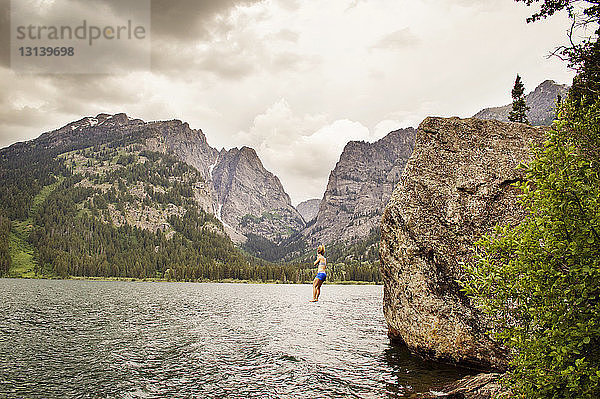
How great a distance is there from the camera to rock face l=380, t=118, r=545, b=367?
21250mm

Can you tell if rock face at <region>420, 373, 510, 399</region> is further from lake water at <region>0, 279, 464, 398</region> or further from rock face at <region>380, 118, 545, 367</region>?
rock face at <region>380, 118, 545, 367</region>

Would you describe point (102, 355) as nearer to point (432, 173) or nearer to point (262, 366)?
point (262, 366)

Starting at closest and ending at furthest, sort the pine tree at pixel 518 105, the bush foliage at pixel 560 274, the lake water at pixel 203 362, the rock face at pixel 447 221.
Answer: the bush foliage at pixel 560 274 < the lake water at pixel 203 362 < the rock face at pixel 447 221 < the pine tree at pixel 518 105

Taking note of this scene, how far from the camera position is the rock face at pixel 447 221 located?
21250 mm

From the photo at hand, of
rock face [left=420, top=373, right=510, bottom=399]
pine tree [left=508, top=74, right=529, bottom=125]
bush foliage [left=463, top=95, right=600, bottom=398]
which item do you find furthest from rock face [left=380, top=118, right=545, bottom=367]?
pine tree [left=508, top=74, right=529, bottom=125]

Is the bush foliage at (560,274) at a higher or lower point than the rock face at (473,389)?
higher

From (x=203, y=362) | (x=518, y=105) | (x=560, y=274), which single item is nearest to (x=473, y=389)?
(x=560, y=274)

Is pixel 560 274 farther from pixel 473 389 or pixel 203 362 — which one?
pixel 203 362

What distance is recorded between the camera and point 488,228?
70.5ft

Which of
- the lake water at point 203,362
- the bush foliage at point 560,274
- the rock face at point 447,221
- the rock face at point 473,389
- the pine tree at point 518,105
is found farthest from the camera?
the pine tree at point 518,105

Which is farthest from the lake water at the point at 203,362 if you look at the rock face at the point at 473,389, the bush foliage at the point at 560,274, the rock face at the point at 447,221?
the bush foliage at the point at 560,274

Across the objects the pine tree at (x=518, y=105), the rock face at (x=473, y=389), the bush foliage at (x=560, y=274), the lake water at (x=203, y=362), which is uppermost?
the pine tree at (x=518, y=105)

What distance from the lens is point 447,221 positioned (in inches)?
910

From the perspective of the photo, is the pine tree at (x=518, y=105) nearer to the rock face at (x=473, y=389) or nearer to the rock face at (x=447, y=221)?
the rock face at (x=447, y=221)
